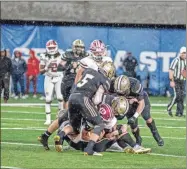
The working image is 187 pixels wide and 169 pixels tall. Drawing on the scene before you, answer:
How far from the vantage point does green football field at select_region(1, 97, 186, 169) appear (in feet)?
35.0

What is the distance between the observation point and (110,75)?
39.9ft

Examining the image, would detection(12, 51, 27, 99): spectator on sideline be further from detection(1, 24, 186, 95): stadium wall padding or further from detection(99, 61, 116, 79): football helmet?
detection(99, 61, 116, 79): football helmet

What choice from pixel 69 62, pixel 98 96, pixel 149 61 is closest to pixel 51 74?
pixel 69 62

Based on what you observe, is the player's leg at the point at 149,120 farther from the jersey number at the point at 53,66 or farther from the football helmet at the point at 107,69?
the jersey number at the point at 53,66

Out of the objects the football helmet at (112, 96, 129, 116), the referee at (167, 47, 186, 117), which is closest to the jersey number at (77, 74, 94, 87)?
the football helmet at (112, 96, 129, 116)

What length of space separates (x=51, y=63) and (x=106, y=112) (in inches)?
210

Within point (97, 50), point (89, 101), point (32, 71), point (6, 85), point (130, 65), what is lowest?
point (6, 85)

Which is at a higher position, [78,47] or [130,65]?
[78,47]

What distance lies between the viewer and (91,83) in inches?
461

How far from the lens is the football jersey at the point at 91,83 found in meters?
11.7

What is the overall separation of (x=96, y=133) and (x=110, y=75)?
3.18 ft

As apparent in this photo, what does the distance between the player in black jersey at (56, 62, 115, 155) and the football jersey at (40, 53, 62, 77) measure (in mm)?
5176

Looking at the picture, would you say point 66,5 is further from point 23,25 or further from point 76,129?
point 76,129

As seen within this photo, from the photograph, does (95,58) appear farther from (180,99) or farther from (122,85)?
(180,99)
